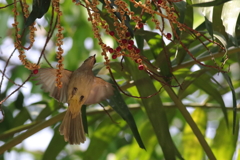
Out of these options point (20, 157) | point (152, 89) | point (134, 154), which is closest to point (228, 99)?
point (134, 154)

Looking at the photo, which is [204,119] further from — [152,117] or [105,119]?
[152,117]

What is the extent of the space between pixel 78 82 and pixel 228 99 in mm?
1950

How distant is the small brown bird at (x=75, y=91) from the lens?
1.11 metres

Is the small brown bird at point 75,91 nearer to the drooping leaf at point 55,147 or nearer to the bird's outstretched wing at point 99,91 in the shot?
the bird's outstretched wing at point 99,91

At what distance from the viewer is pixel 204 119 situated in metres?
1.63

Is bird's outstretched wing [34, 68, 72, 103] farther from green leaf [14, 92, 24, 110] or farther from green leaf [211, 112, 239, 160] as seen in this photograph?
green leaf [211, 112, 239, 160]

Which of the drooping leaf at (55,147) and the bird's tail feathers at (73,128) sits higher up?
the bird's tail feathers at (73,128)

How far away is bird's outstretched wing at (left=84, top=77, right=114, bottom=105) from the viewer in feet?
3.82

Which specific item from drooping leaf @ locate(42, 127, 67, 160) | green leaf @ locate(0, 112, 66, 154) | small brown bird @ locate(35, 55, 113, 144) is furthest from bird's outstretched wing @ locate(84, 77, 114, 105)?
drooping leaf @ locate(42, 127, 67, 160)

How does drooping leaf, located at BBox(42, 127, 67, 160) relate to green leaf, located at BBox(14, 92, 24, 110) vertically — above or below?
below

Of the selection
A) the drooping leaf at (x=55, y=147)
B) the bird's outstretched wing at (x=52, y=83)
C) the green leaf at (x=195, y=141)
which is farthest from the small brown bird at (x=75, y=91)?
the green leaf at (x=195, y=141)

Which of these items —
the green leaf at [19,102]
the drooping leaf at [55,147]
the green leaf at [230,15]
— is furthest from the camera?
the green leaf at [19,102]

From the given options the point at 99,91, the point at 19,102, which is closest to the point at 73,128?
Result: the point at 99,91

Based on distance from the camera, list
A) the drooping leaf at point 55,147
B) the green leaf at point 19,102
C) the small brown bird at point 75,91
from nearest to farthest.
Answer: the small brown bird at point 75,91, the drooping leaf at point 55,147, the green leaf at point 19,102
